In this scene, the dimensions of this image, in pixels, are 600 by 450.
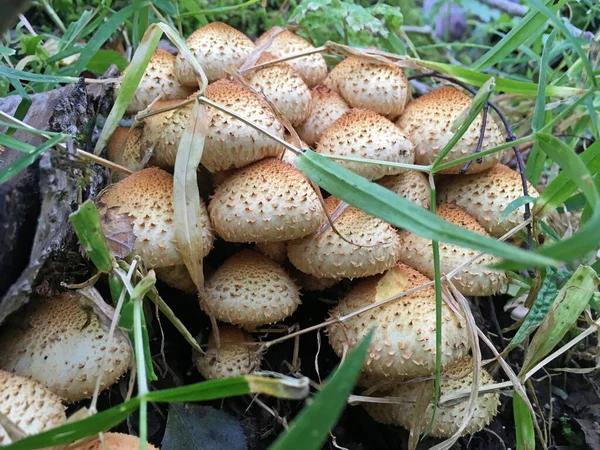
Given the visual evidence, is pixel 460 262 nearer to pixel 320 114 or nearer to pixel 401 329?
pixel 401 329

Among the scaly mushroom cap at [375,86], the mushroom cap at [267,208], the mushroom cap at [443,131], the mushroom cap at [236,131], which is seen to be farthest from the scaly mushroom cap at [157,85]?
the mushroom cap at [443,131]

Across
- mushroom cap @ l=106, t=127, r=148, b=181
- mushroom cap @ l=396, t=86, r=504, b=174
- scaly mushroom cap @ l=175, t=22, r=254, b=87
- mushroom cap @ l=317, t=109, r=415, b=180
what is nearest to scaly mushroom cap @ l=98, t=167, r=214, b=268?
mushroom cap @ l=106, t=127, r=148, b=181

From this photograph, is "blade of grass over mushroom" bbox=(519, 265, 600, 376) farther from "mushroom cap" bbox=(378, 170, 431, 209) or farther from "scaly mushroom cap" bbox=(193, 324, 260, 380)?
"scaly mushroom cap" bbox=(193, 324, 260, 380)

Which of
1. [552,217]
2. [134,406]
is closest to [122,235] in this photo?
[134,406]

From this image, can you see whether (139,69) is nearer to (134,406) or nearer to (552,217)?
(134,406)

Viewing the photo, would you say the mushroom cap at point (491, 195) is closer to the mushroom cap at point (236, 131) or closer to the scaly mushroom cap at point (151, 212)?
the mushroom cap at point (236, 131)

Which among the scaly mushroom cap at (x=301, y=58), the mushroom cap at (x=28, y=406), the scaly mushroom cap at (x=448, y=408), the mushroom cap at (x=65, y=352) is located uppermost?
the scaly mushroom cap at (x=301, y=58)
